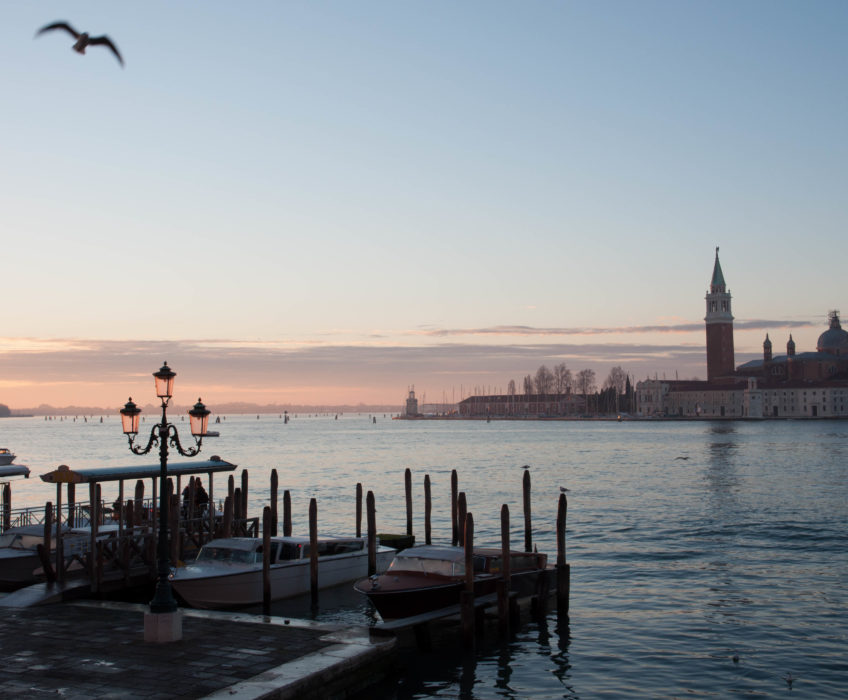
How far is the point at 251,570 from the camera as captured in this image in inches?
799

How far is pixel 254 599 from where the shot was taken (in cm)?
2042

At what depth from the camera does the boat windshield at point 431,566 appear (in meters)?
19.2

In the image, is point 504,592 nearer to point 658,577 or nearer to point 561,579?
point 561,579

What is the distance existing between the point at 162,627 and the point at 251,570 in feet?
22.0

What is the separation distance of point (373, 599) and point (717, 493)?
34.8 m

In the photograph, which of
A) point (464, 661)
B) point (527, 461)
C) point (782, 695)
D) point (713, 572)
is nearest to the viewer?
point (782, 695)

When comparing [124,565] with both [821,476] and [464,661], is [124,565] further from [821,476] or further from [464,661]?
[821,476]

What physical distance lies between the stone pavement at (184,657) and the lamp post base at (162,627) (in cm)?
16

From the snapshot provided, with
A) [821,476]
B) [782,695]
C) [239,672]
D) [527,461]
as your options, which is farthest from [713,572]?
[527,461]

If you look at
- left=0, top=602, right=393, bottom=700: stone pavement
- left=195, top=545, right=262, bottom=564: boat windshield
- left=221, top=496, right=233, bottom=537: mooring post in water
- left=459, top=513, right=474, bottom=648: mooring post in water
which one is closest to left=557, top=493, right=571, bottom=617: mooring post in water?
left=459, top=513, right=474, bottom=648: mooring post in water

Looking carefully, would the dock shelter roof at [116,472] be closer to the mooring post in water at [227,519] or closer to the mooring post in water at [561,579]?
the mooring post in water at [227,519]

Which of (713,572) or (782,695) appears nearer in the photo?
(782,695)

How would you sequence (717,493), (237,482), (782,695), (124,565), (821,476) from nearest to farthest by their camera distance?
(782,695) < (124,565) < (717,493) < (821,476) < (237,482)

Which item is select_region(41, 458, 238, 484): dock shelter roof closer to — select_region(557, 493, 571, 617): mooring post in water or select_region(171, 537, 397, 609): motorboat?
select_region(171, 537, 397, 609): motorboat
